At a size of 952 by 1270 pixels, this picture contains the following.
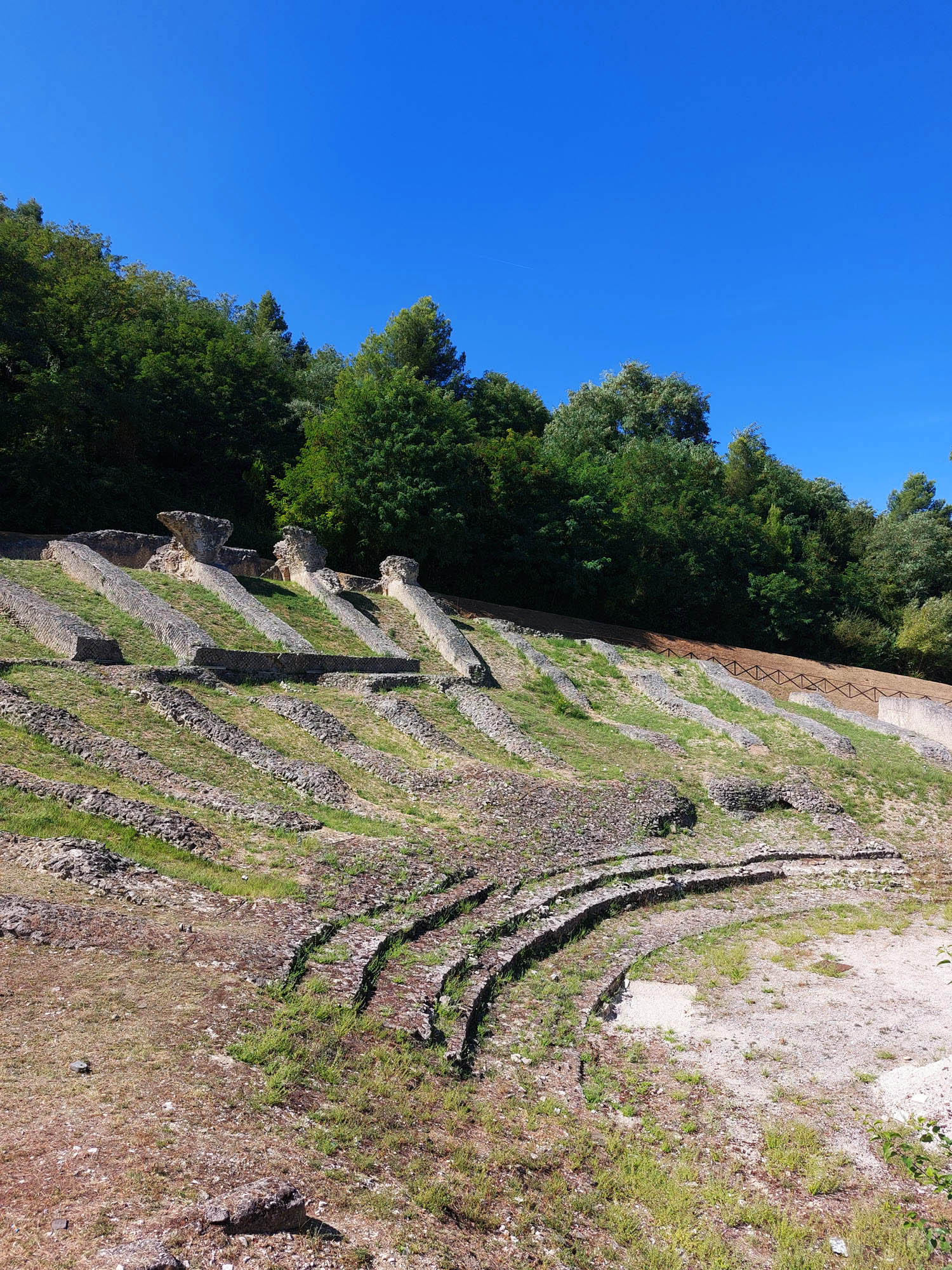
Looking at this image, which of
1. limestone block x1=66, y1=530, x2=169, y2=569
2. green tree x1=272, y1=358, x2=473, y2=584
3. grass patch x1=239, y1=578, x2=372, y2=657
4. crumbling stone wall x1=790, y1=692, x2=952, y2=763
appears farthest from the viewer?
green tree x1=272, y1=358, x2=473, y2=584

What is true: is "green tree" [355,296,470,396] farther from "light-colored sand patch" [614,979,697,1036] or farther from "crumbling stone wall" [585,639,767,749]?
"light-colored sand patch" [614,979,697,1036]

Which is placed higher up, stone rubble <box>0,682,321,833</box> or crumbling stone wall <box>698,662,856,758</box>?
crumbling stone wall <box>698,662,856,758</box>

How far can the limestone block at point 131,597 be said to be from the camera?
1529 centimetres

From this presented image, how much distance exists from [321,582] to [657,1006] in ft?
53.8

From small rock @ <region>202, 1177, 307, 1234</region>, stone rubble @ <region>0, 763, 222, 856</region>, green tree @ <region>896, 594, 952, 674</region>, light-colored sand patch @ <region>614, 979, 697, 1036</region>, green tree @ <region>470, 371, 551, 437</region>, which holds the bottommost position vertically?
light-colored sand patch @ <region>614, 979, 697, 1036</region>

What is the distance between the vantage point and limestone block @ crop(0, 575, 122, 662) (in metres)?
13.4

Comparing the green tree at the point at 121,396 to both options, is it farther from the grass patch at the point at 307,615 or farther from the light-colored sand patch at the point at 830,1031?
the light-colored sand patch at the point at 830,1031

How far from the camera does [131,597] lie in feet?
54.3

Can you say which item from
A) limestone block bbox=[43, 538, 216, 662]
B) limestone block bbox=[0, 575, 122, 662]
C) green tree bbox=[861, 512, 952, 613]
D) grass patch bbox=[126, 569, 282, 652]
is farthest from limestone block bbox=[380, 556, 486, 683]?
green tree bbox=[861, 512, 952, 613]

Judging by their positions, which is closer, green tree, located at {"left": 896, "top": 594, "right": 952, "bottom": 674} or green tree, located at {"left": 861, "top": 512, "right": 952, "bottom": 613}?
green tree, located at {"left": 896, "top": 594, "right": 952, "bottom": 674}

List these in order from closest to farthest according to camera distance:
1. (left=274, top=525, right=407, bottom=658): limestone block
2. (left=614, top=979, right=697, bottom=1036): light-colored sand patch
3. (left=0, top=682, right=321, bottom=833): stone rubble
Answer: (left=614, top=979, right=697, bottom=1036): light-colored sand patch < (left=0, top=682, right=321, bottom=833): stone rubble < (left=274, top=525, right=407, bottom=658): limestone block

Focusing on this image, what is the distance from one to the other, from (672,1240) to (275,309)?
2140 inches

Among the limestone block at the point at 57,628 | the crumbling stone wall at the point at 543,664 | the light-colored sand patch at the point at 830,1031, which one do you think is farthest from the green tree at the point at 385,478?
the light-colored sand patch at the point at 830,1031

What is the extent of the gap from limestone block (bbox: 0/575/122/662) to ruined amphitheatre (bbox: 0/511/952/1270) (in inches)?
2.5
